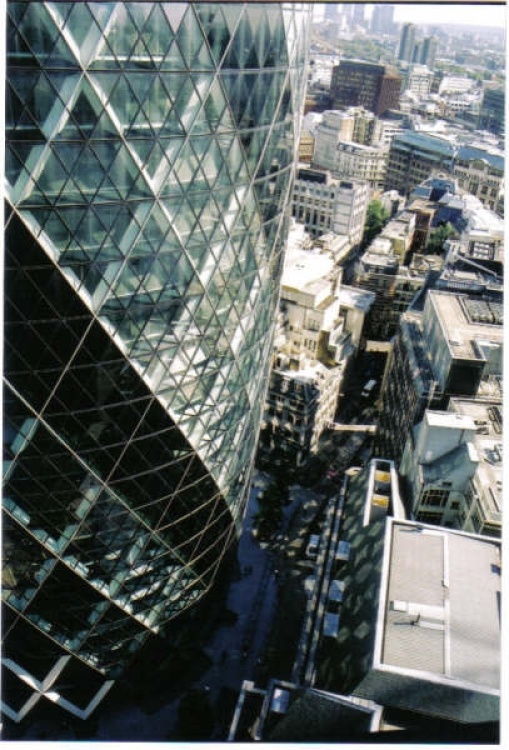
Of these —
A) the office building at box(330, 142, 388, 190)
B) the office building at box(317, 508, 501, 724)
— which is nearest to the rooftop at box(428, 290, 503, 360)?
the office building at box(317, 508, 501, 724)

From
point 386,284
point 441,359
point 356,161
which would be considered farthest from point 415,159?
point 441,359

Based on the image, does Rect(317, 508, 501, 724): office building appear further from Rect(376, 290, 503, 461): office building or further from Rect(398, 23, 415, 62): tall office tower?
Rect(398, 23, 415, 62): tall office tower

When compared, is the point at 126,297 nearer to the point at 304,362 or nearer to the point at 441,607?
the point at 441,607

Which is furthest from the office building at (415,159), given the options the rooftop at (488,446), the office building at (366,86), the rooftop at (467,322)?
the rooftop at (488,446)

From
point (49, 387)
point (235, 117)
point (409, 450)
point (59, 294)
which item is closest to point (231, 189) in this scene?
point (235, 117)

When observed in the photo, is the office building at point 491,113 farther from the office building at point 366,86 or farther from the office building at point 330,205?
the office building at point 330,205

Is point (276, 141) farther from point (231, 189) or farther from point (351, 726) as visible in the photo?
point (351, 726)
